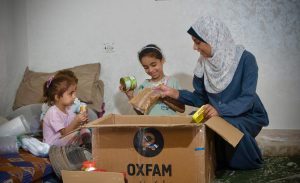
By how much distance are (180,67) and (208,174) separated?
1.46 metres

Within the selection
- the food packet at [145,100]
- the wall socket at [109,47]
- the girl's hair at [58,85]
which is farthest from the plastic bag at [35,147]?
the wall socket at [109,47]

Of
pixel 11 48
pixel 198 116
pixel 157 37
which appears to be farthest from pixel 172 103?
pixel 11 48

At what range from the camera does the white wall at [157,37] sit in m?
3.28

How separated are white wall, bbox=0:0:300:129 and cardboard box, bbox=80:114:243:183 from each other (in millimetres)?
1393

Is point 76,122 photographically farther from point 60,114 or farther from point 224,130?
point 224,130

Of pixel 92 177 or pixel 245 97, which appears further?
pixel 245 97

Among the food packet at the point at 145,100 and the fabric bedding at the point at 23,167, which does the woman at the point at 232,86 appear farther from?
the fabric bedding at the point at 23,167

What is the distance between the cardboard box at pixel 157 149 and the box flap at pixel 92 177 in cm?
16

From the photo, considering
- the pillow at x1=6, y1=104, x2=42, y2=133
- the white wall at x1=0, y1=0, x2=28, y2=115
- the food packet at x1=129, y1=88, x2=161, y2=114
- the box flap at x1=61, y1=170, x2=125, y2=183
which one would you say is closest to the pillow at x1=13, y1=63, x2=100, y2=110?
the white wall at x1=0, y1=0, x2=28, y2=115

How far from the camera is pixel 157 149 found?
2100mm

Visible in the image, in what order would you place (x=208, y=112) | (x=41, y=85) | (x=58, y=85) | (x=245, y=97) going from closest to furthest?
(x=208, y=112), (x=245, y=97), (x=58, y=85), (x=41, y=85)

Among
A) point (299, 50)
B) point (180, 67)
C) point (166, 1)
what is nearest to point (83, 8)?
point (166, 1)

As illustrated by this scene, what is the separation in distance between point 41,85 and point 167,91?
1.33m

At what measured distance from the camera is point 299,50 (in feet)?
10.6
